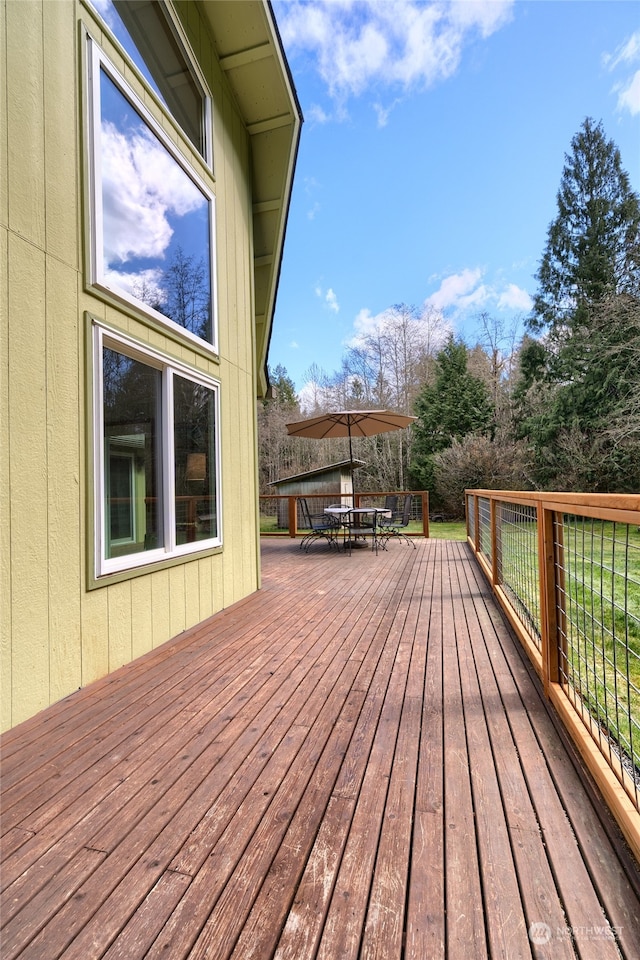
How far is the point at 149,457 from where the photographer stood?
3.03m

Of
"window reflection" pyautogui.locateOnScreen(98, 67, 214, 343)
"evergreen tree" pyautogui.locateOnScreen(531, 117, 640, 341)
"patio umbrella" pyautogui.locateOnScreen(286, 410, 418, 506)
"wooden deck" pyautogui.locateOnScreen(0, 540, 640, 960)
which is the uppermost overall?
"evergreen tree" pyautogui.locateOnScreen(531, 117, 640, 341)

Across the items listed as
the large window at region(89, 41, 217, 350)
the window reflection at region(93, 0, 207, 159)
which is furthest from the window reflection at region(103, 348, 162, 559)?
the window reflection at region(93, 0, 207, 159)

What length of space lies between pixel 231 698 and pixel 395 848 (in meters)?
1.18

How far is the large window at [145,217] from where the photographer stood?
2631 millimetres

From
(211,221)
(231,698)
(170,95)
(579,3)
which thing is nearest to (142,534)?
(231,698)

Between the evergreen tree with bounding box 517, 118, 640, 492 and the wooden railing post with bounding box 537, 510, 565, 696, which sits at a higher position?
the evergreen tree with bounding box 517, 118, 640, 492

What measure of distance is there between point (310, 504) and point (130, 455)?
34.6 feet

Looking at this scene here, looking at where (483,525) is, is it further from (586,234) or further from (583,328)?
(586,234)

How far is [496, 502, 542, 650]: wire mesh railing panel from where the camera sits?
9.04ft

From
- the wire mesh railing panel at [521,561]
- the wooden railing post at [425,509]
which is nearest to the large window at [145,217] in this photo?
the wire mesh railing panel at [521,561]

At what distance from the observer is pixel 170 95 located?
3.44m

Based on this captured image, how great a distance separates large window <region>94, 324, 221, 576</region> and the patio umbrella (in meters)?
4.02

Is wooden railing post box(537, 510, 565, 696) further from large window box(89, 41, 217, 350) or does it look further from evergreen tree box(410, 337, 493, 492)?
evergreen tree box(410, 337, 493, 492)

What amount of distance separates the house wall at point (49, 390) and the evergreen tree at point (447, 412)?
48.2 feet
